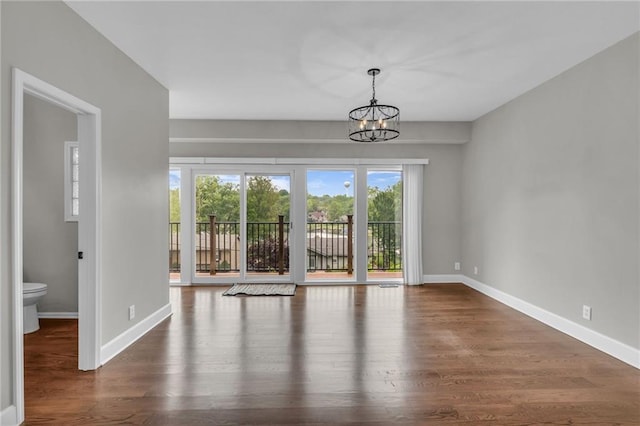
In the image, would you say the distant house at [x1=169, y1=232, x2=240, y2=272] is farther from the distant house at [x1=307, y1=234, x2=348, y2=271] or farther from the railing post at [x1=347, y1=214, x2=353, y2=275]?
the railing post at [x1=347, y1=214, x2=353, y2=275]

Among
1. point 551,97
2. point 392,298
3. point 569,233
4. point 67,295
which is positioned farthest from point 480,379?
point 67,295

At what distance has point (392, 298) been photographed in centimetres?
508

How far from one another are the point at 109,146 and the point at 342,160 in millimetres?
3633

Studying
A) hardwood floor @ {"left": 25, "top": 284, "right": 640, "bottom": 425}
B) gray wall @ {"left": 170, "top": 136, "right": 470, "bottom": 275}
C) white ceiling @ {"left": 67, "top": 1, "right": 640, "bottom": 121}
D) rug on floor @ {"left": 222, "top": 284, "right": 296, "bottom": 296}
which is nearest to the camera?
hardwood floor @ {"left": 25, "top": 284, "right": 640, "bottom": 425}

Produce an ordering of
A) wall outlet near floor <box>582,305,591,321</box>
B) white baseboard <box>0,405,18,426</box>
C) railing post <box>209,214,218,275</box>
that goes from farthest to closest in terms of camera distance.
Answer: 1. railing post <box>209,214,218,275</box>
2. wall outlet near floor <box>582,305,591,321</box>
3. white baseboard <box>0,405,18,426</box>

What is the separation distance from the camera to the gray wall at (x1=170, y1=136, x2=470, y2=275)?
6.00m

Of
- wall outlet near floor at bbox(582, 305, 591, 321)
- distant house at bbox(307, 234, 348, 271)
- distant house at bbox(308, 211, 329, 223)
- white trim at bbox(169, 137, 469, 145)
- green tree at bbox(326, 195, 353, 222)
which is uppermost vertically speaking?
white trim at bbox(169, 137, 469, 145)

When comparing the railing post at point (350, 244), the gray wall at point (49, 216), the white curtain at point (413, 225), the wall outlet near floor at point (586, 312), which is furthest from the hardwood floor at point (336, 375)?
the railing post at point (350, 244)

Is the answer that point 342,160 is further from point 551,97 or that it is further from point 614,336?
point 614,336

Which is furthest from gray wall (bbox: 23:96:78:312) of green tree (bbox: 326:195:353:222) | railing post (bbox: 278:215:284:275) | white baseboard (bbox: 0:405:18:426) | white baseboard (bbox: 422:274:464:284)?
white baseboard (bbox: 422:274:464:284)

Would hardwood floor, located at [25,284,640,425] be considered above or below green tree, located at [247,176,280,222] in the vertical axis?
below

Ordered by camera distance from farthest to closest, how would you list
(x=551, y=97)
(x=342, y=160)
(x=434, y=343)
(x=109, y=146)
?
(x=342, y=160), (x=551, y=97), (x=434, y=343), (x=109, y=146)

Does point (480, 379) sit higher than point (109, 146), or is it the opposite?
point (109, 146)

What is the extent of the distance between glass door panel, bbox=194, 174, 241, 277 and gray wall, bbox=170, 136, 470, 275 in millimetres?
527
